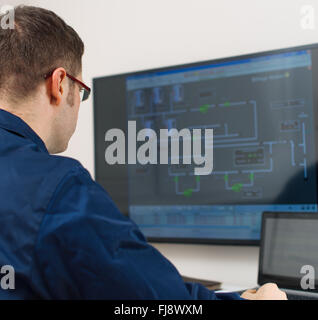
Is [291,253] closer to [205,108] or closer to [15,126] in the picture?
[205,108]

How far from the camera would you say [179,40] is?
7.41 ft

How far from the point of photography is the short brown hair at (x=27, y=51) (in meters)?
1.08

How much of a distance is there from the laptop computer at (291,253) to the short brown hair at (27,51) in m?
1.04

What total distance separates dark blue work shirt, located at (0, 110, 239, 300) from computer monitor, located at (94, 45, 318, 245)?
120 cm

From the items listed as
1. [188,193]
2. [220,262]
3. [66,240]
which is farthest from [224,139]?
[66,240]

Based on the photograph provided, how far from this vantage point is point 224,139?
205 cm

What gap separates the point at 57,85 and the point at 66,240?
50 centimetres

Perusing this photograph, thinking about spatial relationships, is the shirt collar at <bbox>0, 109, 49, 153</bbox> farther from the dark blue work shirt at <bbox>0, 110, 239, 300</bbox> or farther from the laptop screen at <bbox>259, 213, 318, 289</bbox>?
the laptop screen at <bbox>259, 213, 318, 289</bbox>

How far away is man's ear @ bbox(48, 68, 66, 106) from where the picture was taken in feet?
3.66

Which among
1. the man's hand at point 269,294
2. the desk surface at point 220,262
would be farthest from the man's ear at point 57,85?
the desk surface at point 220,262

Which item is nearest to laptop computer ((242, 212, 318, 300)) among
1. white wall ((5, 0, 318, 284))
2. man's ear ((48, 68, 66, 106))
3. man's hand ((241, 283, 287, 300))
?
white wall ((5, 0, 318, 284))
